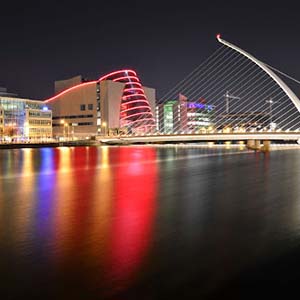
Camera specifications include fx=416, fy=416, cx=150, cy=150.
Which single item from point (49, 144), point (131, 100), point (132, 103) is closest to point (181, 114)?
point (132, 103)

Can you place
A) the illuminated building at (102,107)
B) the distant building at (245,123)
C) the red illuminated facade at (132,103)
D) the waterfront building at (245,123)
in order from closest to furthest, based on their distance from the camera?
the waterfront building at (245,123) < the distant building at (245,123) < the illuminated building at (102,107) < the red illuminated facade at (132,103)

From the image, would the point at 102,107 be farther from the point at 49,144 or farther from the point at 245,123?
the point at 245,123

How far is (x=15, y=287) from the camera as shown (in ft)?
19.8

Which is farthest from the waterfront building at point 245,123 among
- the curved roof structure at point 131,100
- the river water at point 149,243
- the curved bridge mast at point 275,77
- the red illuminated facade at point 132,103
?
the river water at point 149,243

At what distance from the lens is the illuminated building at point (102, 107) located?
299 feet

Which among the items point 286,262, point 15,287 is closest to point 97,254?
point 15,287

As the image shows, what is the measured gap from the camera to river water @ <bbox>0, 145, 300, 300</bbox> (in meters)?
6.04

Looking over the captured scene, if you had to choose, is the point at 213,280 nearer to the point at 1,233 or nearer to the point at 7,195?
the point at 1,233

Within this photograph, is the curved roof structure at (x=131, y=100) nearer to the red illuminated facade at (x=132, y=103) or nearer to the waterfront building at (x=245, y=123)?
the red illuminated facade at (x=132, y=103)

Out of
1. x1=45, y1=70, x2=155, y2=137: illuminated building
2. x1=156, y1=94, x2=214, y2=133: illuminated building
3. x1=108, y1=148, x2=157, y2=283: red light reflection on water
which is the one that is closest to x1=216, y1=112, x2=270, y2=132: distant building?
x1=156, y1=94, x2=214, y2=133: illuminated building

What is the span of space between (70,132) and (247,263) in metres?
88.3

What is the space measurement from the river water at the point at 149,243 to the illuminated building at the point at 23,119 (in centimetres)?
5764

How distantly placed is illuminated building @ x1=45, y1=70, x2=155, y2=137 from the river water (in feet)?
247

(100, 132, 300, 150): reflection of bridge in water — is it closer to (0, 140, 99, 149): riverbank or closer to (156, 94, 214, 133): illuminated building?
(0, 140, 99, 149): riverbank
